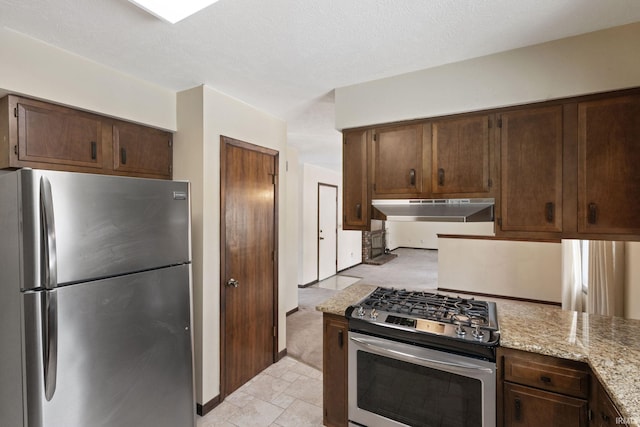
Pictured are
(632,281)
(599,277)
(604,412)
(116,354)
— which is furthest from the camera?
(599,277)

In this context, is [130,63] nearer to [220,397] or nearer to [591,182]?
[220,397]

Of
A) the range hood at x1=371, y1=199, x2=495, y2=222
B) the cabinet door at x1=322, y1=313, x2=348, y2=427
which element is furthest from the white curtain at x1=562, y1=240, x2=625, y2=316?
the cabinet door at x1=322, y1=313, x2=348, y2=427

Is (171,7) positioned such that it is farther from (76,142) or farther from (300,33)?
(76,142)

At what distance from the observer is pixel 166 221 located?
1.87 metres

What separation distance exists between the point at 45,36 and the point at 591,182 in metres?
3.14

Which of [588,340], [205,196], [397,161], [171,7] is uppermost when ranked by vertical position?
[171,7]

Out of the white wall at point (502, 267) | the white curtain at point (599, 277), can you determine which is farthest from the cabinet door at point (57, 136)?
the white wall at point (502, 267)

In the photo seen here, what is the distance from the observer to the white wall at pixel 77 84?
5.30 feet

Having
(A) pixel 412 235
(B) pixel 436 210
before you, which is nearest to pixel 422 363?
(B) pixel 436 210

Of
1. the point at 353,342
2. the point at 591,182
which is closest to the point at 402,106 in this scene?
the point at 591,182

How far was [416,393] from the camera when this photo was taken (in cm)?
172

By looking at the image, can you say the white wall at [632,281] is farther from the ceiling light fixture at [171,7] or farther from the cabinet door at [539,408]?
the ceiling light fixture at [171,7]

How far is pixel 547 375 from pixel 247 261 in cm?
218

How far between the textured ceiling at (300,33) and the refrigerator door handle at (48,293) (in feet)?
2.87
